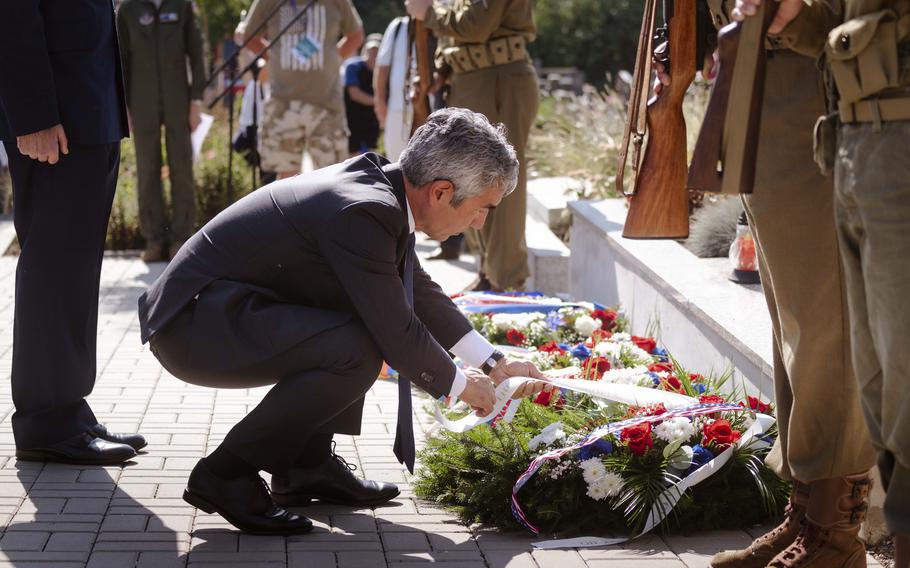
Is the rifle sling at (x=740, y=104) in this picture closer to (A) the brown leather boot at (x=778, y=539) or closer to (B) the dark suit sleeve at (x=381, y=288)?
(A) the brown leather boot at (x=778, y=539)

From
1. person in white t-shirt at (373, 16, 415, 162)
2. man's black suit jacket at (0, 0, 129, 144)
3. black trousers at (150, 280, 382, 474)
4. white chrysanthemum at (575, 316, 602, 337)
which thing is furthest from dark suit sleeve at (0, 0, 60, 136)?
A: person in white t-shirt at (373, 16, 415, 162)

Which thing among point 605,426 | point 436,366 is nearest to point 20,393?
point 436,366

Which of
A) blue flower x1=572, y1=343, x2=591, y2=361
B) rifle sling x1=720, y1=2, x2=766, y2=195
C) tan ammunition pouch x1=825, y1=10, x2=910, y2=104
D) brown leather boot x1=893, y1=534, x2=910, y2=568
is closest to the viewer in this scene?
tan ammunition pouch x1=825, y1=10, x2=910, y2=104

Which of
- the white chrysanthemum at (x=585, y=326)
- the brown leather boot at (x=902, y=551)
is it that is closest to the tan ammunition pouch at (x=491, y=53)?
the white chrysanthemum at (x=585, y=326)

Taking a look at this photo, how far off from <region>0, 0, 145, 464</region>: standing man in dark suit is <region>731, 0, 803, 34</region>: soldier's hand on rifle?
93.5 inches

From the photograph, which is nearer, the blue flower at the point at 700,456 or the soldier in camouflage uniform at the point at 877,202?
the soldier in camouflage uniform at the point at 877,202

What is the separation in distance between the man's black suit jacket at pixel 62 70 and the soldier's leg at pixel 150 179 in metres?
4.59

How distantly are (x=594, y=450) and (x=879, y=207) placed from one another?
1570 millimetres

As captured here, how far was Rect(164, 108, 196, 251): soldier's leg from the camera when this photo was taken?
8.95 meters

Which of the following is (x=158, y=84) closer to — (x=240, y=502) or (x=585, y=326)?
(x=585, y=326)

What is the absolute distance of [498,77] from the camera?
6816 millimetres

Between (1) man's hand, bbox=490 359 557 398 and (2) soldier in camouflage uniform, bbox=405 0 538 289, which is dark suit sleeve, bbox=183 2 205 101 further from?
(1) man's hand, bbox=490 359 557 398

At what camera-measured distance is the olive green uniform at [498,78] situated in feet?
21.7

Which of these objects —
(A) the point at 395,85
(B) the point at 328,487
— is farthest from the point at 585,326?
(A) the point at 395,85
